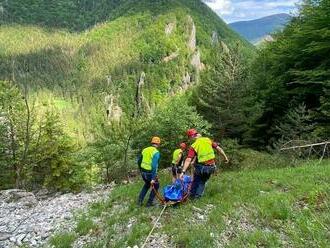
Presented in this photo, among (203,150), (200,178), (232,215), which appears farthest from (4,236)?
(232,215)

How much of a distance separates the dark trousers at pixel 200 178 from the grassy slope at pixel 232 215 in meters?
0.39

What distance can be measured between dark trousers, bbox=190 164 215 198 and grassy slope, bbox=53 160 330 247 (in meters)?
0.39

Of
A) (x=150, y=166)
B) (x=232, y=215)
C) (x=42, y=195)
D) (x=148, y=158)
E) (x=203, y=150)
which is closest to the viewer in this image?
(x=232, y=215)

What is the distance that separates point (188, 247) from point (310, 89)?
1245 inches

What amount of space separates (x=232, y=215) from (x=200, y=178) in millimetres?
2664

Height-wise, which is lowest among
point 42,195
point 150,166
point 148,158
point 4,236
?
point 42,195

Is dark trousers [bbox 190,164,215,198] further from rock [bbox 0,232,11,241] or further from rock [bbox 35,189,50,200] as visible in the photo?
rock [bbox 35,189,50,200]

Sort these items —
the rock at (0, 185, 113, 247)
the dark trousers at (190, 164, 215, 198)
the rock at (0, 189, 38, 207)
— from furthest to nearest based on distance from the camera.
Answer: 1. the rock at (0, 189, 38, 207)
2. the dark trousers at (190, 164, 215, 198)
3. the rock at (0, 185, 113, 247)

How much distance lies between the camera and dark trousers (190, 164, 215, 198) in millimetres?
16719

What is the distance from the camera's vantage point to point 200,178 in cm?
1694

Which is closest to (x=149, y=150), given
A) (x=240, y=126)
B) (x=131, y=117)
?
(x=131, y=117)

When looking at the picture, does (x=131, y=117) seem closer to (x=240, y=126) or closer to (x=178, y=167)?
(x=240, y=126)

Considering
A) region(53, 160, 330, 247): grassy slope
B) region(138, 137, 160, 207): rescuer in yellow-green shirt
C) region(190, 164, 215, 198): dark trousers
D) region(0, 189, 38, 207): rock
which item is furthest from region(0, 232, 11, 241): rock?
region(190, 164, 215, 198): dark trousers

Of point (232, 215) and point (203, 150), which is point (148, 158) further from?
point (232, 215)
